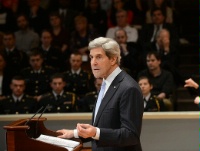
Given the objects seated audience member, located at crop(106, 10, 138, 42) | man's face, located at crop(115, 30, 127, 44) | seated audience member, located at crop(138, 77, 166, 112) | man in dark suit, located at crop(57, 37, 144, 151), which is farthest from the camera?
seated audience member, located at crop(106, 10, 138, 42)

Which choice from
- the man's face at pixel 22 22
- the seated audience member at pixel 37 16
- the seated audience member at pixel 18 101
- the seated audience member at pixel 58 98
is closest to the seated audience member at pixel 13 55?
the man's face at pixel 22 22

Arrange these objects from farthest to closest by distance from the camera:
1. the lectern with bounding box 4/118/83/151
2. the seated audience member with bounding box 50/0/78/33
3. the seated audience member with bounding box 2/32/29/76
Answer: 1. the seated audience member with bounding box 50/0/78/33
2. the seated audience member with bounding box 2/32/29/76
3. the lectern with bounding box 4/118/83/151

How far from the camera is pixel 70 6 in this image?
9672 millimetres

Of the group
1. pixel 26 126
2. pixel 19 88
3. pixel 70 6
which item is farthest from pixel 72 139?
pixel 70 6

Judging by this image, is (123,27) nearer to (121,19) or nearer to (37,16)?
(121,19)

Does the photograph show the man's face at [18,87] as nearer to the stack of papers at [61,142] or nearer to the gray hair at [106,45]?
the stack of papers at [61,142]

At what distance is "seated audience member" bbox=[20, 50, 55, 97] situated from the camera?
7.64 meters

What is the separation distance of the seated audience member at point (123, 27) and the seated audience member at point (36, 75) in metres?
1.37

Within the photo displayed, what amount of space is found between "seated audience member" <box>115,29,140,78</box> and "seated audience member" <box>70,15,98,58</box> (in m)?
0.64

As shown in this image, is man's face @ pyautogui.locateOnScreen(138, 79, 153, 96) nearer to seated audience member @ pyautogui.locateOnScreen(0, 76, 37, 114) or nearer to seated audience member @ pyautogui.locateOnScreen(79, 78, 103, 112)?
seated audience member @ pyautogui.locateOnScreen(79, 78, 103, 112)

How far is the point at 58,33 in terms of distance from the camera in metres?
8.75

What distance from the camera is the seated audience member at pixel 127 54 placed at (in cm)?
785

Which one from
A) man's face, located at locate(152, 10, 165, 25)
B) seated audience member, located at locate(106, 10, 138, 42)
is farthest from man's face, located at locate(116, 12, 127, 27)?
man's face, located at locate(152, 10, 165, 25)

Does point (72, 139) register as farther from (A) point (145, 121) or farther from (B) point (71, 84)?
(B) point (71, 84)
